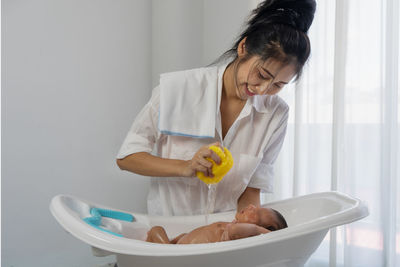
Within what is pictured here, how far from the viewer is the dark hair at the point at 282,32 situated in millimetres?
933

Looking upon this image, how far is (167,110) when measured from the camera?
3.32 feet

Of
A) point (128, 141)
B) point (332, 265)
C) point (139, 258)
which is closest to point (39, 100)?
point (128, 141)

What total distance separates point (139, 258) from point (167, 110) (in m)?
0.48

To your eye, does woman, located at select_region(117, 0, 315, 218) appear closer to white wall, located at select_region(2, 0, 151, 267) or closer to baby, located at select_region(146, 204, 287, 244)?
baby, located at select_region(146, 204, 287, 244)

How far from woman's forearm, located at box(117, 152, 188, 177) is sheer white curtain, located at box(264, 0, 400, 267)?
1.12 metres

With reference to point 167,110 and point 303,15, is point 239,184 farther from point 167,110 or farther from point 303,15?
point 303,15

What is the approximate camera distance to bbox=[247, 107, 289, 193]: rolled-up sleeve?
115cm

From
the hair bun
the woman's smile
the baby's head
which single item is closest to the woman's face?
the woman's smile

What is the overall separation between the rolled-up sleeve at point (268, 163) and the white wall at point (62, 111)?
3.19 feet

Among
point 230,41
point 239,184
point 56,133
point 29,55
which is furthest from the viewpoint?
point 230,41

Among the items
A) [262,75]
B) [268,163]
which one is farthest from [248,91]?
[268,163]

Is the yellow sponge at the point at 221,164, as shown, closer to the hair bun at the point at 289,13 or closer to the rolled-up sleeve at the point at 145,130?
the rolled-up sleeve at the point at 145,130

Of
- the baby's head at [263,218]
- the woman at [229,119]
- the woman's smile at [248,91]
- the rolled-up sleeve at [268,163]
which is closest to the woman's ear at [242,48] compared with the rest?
the woman at [229,119]

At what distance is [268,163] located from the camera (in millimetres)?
1180
